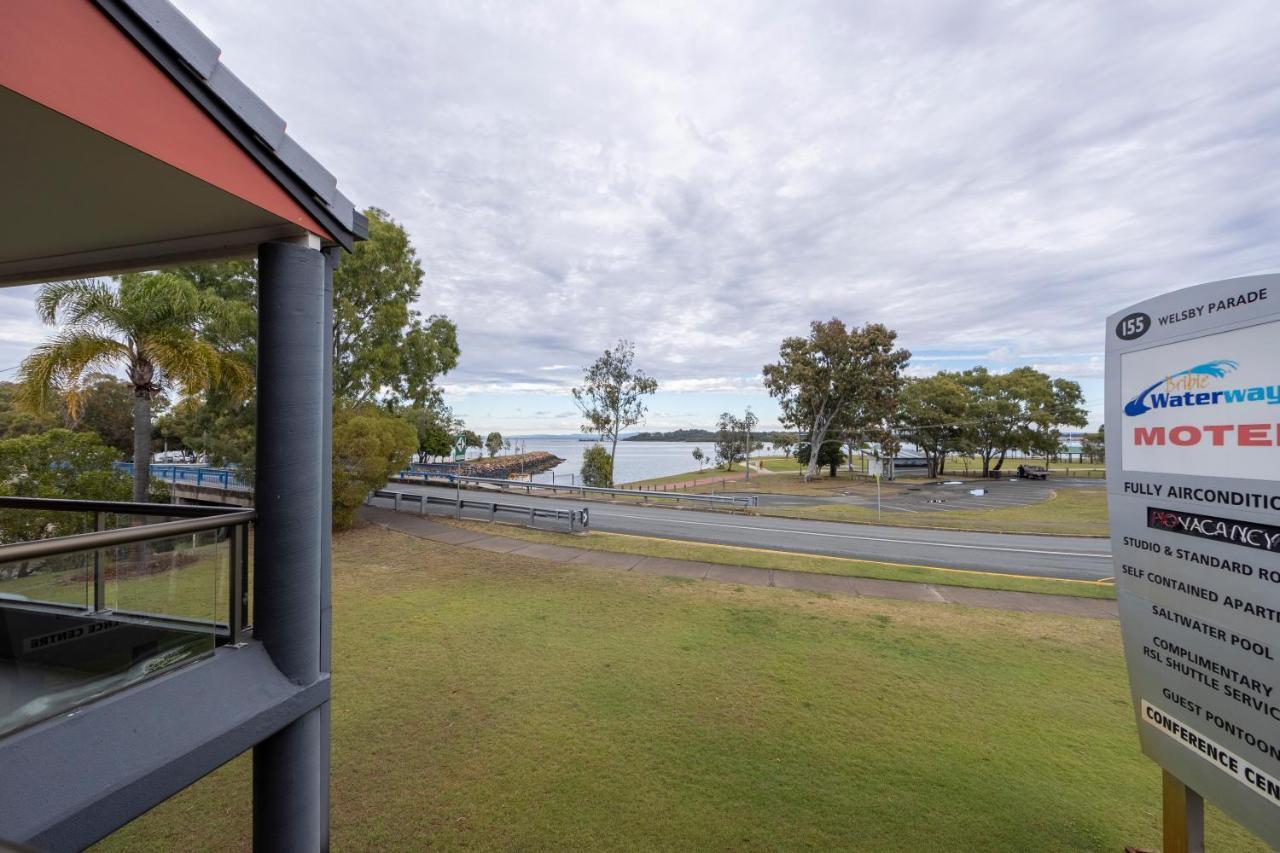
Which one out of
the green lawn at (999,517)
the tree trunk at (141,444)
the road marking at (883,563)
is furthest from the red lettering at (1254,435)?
the green lawn at (999,517)

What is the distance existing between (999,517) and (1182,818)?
25111 mm

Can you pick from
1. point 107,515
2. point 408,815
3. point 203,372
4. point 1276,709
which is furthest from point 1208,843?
point 203,372

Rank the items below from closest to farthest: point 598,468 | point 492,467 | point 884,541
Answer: point 884,541 → point 598,468 → point 492,467

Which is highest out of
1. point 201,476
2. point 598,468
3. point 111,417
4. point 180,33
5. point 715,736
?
point 180,33

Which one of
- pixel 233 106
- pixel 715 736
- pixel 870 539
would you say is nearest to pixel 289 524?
pixel 233 106

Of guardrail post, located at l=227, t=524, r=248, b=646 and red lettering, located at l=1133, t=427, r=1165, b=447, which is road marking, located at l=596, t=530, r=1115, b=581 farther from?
guardrail post, located at l=227, t=524, r=248, b=646

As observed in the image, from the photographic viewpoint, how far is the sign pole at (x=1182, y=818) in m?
3.02

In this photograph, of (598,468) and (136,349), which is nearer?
(136,349)

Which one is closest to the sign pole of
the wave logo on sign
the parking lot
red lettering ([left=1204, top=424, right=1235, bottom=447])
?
red lettering ([left=1204, top=424, right=1235, bottom=447])

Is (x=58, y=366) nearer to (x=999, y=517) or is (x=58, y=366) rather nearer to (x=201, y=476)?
(x=201, y=476)

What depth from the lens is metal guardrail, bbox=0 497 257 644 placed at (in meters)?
2.13

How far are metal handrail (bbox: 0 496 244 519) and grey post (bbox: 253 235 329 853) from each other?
308mm

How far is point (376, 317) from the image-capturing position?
1675cm

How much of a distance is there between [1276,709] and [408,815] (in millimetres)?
4917
